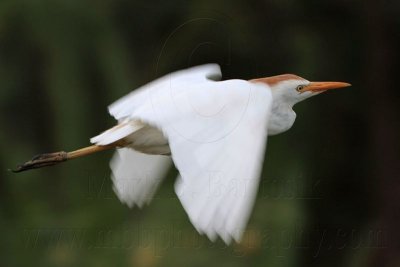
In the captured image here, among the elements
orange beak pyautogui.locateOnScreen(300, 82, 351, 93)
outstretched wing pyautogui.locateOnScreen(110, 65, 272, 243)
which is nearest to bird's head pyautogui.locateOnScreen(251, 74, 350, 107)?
orange beak pyautogui.locateOnScreen(300, 82, 351, 93)

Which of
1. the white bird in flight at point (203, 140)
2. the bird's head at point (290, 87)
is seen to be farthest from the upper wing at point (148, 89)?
the bird's head at point (290, 87)

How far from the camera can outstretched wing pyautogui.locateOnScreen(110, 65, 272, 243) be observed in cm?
170

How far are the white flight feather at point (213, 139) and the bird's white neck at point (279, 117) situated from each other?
→ 127 millimetres

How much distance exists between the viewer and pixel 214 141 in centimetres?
194

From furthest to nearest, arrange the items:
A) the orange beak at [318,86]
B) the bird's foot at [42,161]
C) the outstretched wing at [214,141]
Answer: the bird's foot at [42,161] < the orange beak at [318,86] < the outstretched wing at [214,141]

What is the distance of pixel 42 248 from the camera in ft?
12.8

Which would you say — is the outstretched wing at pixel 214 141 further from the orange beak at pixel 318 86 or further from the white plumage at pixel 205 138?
the orange beak at pixel 318 86

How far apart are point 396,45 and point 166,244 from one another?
1559 mm

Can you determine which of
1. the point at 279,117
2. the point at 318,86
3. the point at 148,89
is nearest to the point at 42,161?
the point at 148,89

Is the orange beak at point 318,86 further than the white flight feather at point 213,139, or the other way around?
the orange beak at point 318,86

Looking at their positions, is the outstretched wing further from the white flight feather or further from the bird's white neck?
the bird's white neck

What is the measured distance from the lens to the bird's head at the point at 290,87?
2.48 meters

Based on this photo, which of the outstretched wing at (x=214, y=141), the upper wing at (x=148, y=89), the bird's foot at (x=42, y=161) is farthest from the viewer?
the bird's foot at (x=42, y=161)

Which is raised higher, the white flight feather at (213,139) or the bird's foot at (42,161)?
the white flight feather at (213,139)
